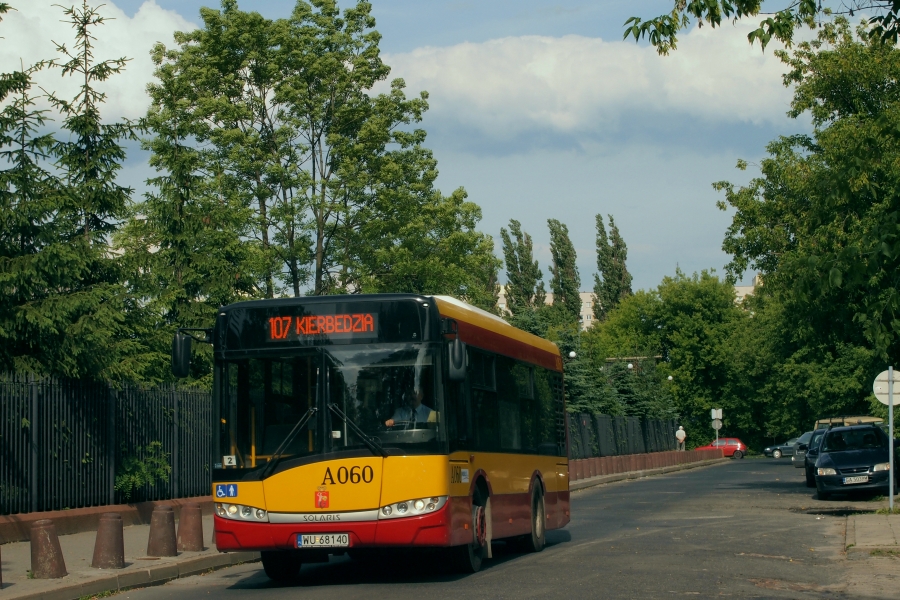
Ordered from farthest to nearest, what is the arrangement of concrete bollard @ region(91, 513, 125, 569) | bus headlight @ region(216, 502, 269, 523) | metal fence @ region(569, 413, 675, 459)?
metal fence @ region(569, 413, 675, 459)
concrete bollard @ region(91, 513, 125, 569)
bus headlight @ region(216, 502, 269, 523)

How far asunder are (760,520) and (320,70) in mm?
24752

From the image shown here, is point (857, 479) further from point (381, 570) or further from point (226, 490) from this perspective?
point (226, 490)

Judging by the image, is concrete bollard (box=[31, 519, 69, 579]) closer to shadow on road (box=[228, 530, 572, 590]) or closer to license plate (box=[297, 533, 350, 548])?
shadow on road (box=[228, 530, 572, 590])

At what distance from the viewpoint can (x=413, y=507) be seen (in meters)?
11.6

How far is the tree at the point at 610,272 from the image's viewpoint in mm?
105625

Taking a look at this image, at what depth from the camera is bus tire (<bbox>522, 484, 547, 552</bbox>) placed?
1551cm

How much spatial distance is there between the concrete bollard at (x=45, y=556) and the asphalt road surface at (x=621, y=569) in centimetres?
78

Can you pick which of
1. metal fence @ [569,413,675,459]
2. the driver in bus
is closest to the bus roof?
the driver in bus

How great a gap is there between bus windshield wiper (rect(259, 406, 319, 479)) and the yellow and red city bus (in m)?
0.01

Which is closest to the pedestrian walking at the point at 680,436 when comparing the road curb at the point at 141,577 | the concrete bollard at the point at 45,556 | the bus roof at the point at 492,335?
the bus roof at the point at 492,335

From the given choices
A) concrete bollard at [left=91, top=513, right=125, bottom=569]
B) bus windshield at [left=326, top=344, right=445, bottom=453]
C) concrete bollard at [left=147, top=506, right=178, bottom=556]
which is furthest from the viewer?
concrete bollard at [left=147, top=506, right=178, bottom=556]

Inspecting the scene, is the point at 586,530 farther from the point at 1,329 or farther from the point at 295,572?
the point at 1,329

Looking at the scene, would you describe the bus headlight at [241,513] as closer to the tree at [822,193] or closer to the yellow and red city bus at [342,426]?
the yellow and red city bus at [342,426]

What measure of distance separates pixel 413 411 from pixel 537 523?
185 inches
